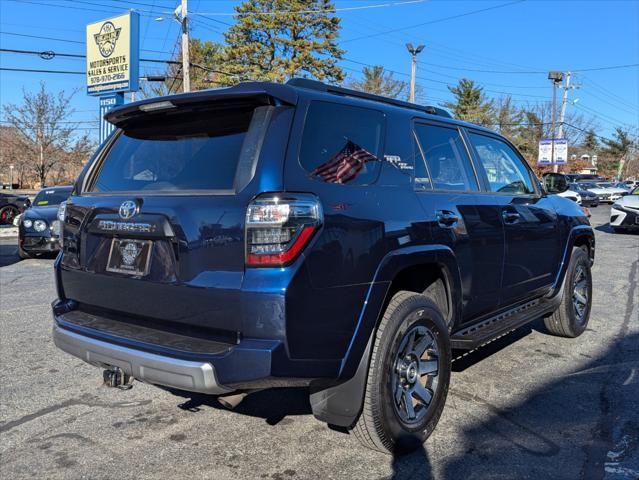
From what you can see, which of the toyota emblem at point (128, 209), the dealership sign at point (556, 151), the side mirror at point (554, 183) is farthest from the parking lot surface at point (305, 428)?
the dealership sign at point (556, 151)

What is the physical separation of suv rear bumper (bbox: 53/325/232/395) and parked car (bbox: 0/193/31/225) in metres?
16.9

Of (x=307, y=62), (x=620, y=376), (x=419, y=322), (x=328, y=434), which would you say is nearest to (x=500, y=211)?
(x=419, y=322)

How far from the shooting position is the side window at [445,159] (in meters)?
3.68

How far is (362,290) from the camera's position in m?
2.82

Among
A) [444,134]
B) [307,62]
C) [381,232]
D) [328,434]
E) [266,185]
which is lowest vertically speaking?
[328,434]

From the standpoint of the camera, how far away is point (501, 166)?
4.73 m

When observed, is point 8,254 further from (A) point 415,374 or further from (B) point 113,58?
(A) point 415,374

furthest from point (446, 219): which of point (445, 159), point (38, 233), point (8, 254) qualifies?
point (8, 254)

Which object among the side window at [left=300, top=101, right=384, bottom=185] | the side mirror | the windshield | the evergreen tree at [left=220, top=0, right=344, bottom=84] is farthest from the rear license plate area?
the evergreen tree at [left=220, top=0, right=344, bottom=84]

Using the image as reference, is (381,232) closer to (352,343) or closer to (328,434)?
(352,343)

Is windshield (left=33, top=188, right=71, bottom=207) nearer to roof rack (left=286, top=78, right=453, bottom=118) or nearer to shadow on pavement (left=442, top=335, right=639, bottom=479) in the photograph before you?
roof rack (left=286, top=78, right=453, bottom=118)

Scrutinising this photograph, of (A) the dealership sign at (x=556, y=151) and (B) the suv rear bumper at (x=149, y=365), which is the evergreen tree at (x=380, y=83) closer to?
(A) the dealership sign at (x=556, y=151)

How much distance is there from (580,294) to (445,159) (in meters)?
2.89

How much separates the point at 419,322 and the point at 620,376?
7.85 feet
